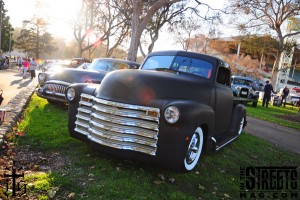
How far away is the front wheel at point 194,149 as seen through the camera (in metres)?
4.44

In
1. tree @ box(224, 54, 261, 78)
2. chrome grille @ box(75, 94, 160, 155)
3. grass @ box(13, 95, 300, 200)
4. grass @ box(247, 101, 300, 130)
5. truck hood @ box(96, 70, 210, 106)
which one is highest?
tree @ box(224, 54, 261, 78)

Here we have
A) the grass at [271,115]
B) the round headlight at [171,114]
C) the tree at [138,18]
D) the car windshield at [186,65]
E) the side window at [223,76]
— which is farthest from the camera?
the tree at [138,18]

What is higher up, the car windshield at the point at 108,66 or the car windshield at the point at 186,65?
the car windshield at the point at 186,65

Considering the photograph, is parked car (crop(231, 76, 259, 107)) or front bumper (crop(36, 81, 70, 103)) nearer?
front bumper (crop(36, 81, 70, 103))

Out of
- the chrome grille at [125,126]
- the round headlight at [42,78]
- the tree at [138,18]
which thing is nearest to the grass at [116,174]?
the chrome grille at [125,126]

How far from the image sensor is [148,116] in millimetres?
3971

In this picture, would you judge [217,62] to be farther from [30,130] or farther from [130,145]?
[30,130]

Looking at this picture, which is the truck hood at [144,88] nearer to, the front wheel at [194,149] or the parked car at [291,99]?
the front wheel at [194,149]

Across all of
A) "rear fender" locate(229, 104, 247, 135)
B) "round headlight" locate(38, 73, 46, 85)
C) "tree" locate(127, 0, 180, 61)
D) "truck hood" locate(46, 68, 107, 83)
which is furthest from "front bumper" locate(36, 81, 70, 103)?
"tree" locate(127, 0, 180, 61)

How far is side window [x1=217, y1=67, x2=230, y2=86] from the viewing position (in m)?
5.79

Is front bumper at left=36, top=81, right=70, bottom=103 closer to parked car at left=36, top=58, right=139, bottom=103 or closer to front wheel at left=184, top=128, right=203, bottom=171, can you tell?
parked car at left=36, top=58, right=139, bottom=103

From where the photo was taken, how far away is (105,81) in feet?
15.2

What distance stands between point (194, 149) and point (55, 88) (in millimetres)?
5305

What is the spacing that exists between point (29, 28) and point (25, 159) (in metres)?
78.8
